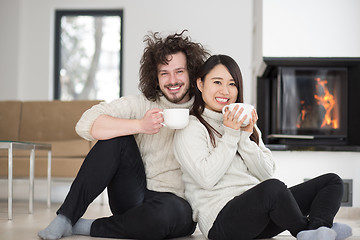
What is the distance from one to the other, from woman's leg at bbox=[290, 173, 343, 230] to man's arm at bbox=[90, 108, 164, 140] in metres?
0.57

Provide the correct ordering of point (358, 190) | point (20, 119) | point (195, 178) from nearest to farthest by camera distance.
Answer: point (195, 178) → point (358, 190) → point (20, 119)

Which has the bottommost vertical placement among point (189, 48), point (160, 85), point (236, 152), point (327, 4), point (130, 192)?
point (130, 192)

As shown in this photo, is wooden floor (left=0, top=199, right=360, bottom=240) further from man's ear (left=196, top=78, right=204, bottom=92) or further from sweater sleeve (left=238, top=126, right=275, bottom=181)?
man's ear (left=196, top=78, right=204, bottom=92)

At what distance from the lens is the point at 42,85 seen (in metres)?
Result: 6.33

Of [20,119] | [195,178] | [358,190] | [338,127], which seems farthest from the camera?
[20,119]

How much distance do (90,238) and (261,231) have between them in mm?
632

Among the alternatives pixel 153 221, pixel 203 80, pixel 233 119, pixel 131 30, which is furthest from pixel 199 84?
pixel 131 30

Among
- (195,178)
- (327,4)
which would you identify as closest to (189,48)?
(195,178)

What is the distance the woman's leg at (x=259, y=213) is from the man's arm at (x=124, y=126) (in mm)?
371

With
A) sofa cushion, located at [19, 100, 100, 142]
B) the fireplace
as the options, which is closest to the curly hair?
the fireplace

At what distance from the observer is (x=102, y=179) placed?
6.08 ft

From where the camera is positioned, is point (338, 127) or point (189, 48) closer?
point (189, 48)

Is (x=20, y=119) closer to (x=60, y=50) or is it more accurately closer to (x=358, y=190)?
(x=60, y=50)

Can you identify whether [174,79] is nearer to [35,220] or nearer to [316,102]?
[35,220]
